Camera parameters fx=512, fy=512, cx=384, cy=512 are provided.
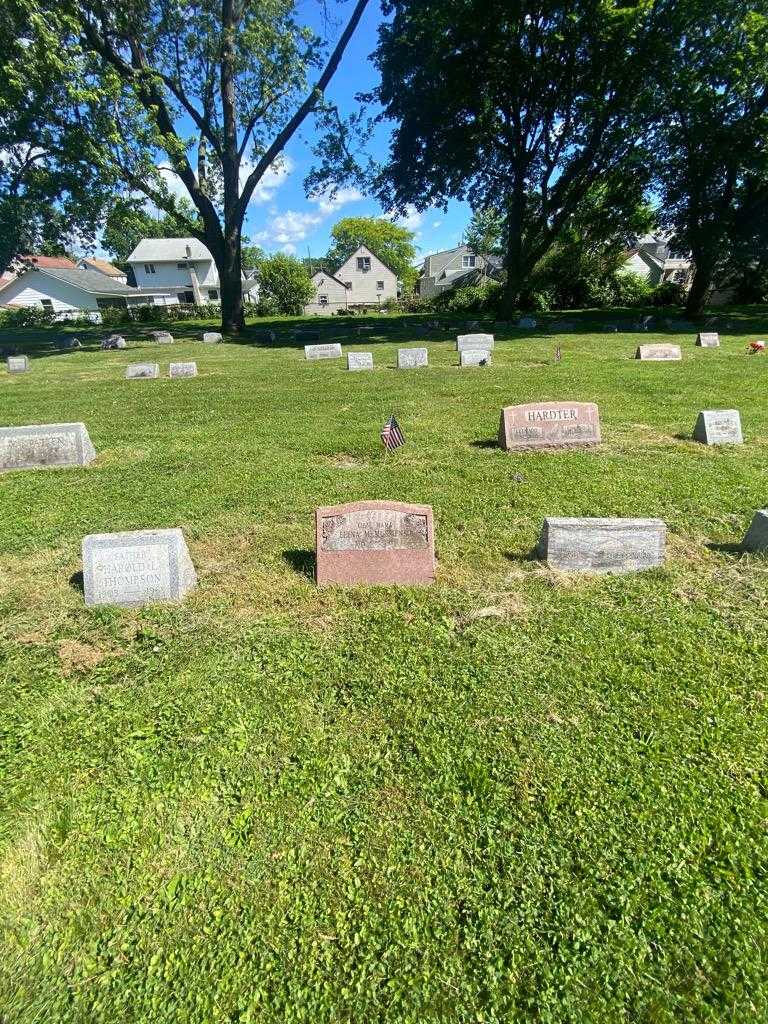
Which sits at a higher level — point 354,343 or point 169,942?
point 354,343

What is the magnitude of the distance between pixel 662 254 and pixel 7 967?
7665cm

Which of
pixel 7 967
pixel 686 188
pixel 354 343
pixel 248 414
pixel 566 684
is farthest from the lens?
pixel 686 188

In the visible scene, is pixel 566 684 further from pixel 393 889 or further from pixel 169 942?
pixel 169 942

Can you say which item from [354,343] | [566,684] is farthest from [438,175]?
[566,684]

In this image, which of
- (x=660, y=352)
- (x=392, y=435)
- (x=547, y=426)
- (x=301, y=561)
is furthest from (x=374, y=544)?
(x=660, y=352)

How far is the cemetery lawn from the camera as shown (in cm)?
200

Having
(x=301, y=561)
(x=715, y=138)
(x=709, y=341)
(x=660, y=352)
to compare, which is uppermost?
(x=715, y=138)

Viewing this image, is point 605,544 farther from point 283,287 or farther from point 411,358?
Answer: point 283,287

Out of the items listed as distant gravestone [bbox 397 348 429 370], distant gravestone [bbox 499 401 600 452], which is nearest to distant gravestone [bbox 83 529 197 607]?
distant gravestone [bbox 499 401 600 452]

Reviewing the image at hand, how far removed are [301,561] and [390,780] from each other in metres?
2.47

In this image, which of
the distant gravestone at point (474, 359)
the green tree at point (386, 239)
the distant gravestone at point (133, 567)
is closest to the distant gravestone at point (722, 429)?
the distant gravestone at point (133, 567)

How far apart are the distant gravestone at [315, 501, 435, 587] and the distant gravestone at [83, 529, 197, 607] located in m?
1.20

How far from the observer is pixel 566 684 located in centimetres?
334

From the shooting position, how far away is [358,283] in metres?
58.0
